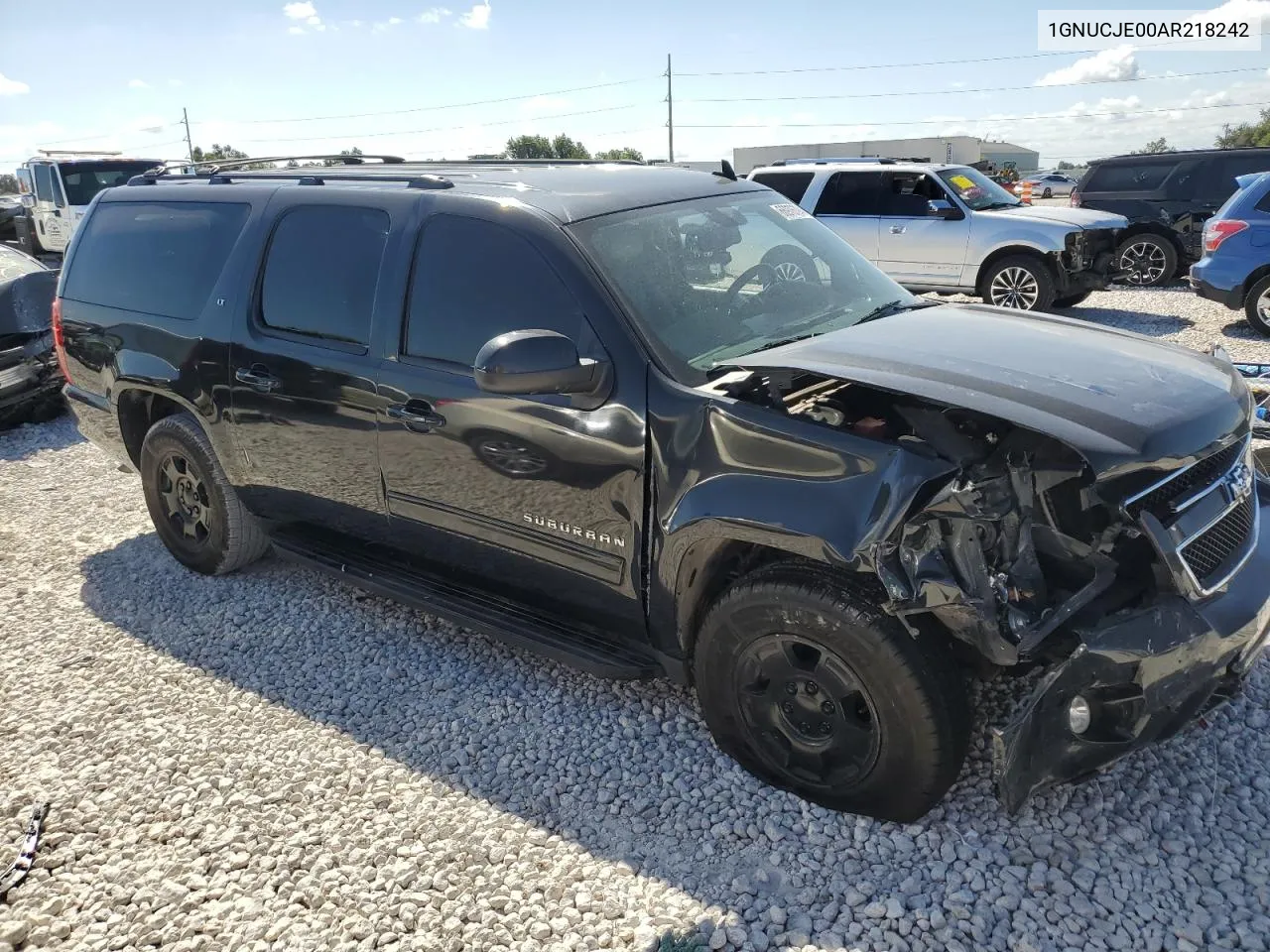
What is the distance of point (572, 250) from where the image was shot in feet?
10.3

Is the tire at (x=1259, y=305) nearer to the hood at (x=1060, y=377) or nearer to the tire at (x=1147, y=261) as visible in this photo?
→ the tire at (x=1147, y=261)

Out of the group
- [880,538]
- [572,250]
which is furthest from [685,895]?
[572,250]

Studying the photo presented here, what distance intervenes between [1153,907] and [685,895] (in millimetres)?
1238

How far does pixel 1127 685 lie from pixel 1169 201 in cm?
1348

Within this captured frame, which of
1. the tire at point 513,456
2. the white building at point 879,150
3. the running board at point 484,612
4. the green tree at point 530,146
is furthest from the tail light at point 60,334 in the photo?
the green tree at point 530,146

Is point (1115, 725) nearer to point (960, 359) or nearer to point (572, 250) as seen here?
point (960, 359)

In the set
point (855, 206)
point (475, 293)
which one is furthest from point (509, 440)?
point (855, 206)

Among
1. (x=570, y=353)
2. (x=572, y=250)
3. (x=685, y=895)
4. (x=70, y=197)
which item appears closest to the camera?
(x=685, y=895)

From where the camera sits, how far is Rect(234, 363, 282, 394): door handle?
3.97 meters

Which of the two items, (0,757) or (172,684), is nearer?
(0,757)

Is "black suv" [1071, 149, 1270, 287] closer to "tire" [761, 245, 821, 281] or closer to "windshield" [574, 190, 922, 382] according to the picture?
"windshield" [574, 190, 922, 382]

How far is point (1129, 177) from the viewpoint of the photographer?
45.1 feet

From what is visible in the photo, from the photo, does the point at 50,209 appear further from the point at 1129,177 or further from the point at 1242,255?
the point at 1242,255

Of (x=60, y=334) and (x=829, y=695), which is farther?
(x=60, y=334)
